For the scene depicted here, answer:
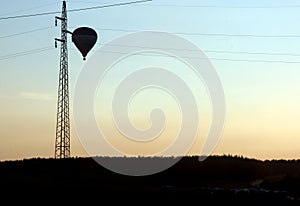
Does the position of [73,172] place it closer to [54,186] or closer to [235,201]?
[54,186]

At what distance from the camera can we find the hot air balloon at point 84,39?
42094 millimetres

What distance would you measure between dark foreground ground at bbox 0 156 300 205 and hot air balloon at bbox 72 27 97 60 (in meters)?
8.13

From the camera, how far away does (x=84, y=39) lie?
4234 cm

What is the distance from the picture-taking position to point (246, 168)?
53250mm

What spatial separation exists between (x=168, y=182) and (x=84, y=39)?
11061 mm

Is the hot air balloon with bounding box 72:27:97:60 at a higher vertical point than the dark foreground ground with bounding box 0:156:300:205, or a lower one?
higher

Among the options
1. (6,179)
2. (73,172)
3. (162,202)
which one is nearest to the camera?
(162,202)

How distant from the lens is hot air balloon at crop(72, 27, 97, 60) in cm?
4209

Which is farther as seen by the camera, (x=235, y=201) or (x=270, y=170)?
(x=270, y=170)

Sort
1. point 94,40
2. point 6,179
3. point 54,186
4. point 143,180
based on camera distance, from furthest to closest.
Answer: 1. point 143,180
2. point 94,40
3. point 6,179
4. point 54,186

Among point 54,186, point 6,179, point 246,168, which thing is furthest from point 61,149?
point 246,168

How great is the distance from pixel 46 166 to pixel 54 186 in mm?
18826

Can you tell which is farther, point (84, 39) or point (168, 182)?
point (168, 182)

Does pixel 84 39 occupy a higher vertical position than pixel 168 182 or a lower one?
higher
